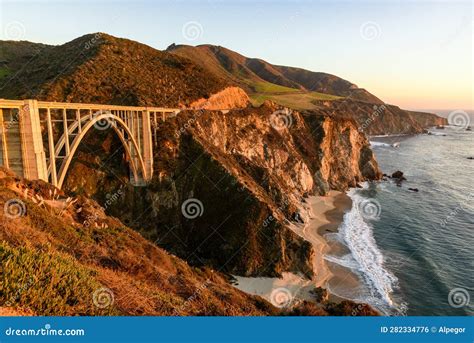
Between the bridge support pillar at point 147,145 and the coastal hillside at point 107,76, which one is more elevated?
the coastal hillside at point 107,76

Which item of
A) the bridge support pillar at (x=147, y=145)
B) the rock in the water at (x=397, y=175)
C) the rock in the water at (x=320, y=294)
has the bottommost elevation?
the rock in the water at (x=320, y=294)

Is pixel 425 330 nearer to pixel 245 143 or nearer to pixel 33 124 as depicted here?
pixel 33 124

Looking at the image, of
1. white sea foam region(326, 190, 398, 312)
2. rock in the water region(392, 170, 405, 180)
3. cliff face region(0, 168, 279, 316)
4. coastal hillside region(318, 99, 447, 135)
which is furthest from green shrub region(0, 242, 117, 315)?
coastal hillside region(318, 99, 447, 135)

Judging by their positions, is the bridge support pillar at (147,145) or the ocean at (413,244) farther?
the bridge support pillar at (147,145)

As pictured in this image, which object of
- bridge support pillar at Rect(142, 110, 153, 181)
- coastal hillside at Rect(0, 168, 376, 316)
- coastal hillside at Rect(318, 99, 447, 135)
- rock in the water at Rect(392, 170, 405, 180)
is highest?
coastal hillside at Rect(318, 99, 447, 135)

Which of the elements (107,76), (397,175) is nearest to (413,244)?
(397,175)

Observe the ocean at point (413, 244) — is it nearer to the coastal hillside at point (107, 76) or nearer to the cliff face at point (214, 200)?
the cliff face at point (214, 200)

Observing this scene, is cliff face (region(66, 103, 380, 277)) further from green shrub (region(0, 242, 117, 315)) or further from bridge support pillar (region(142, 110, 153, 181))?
green shrub (region(0, 242, 117, 315))

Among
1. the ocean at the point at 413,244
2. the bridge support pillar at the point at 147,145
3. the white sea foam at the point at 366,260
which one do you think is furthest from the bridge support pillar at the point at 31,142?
the white sea foam at the point at 366,260
